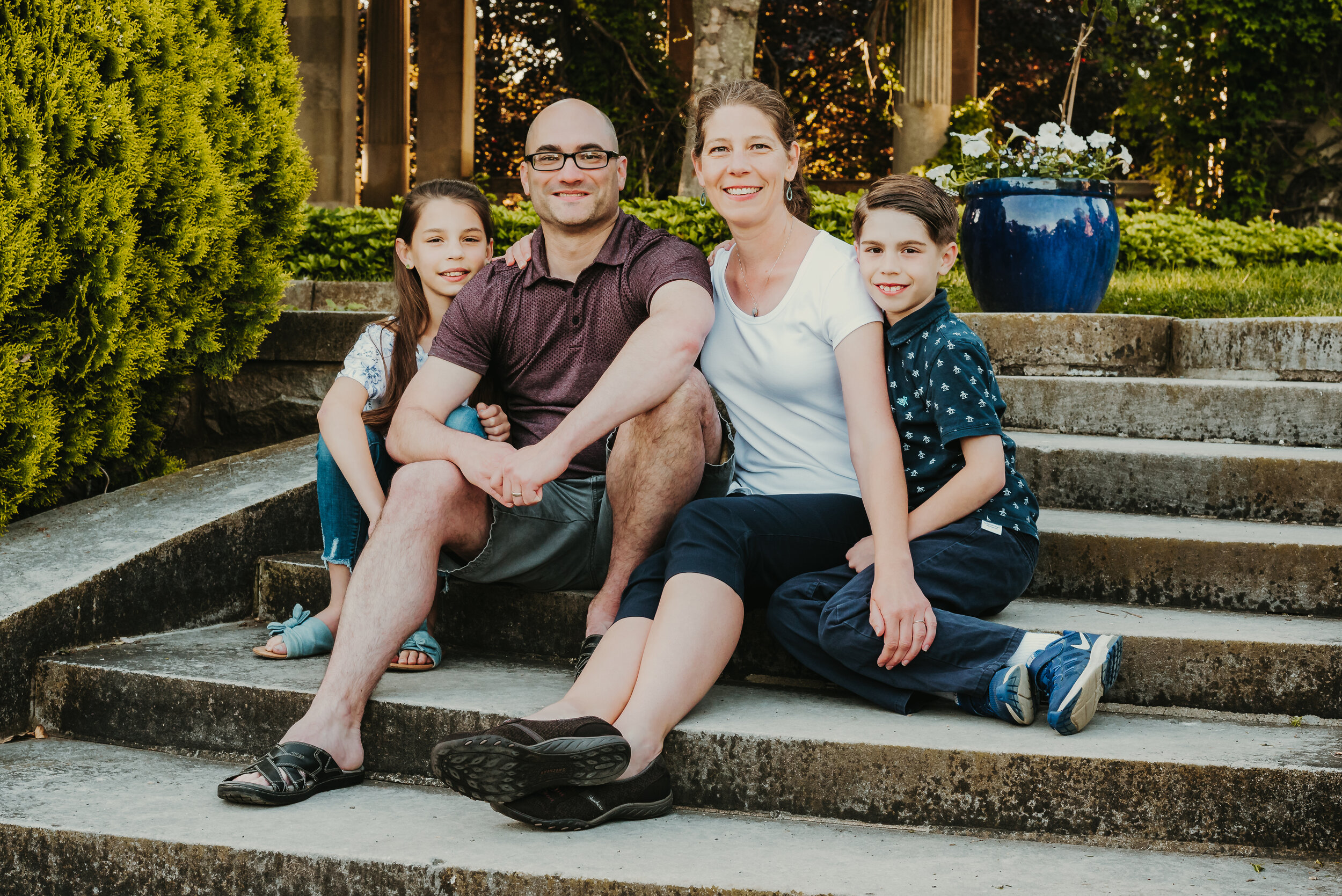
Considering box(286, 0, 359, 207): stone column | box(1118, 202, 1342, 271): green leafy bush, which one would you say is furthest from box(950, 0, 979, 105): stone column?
box(286, 0, 359, 207): stone column

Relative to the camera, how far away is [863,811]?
2.08m

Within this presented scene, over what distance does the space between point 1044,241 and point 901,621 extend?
2616 mm

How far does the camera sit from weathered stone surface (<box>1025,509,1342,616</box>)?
8.42 ft

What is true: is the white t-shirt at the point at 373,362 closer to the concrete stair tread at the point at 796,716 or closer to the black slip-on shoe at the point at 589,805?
the concrete stair tread at the point at 796,716

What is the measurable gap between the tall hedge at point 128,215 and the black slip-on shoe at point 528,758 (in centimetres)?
Answer: 162

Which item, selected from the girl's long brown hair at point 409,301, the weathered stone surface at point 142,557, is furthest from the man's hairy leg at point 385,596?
the weathered stone surface at point 142,557

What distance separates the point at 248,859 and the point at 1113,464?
7.65 feet

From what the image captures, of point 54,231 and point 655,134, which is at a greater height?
point 655,134

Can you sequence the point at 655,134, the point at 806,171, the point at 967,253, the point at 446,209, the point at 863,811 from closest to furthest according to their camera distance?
the point at 863,811 < the point at 446,209 < the point at 967,253 < the point at 655,134 < the point at 806,171

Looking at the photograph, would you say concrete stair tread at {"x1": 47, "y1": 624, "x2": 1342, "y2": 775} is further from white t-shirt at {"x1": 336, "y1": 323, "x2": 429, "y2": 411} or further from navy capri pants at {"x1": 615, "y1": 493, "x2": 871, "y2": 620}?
white t-shirt at {"x1": 336, "y1": 323, "x2": 429, "y2": 411}

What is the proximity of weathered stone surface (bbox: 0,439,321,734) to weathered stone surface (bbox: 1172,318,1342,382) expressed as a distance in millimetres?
2921

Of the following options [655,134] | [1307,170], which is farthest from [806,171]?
[1307,170]

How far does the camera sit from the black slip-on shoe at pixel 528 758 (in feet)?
6.12

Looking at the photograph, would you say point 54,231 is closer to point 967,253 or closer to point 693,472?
point 693,472
